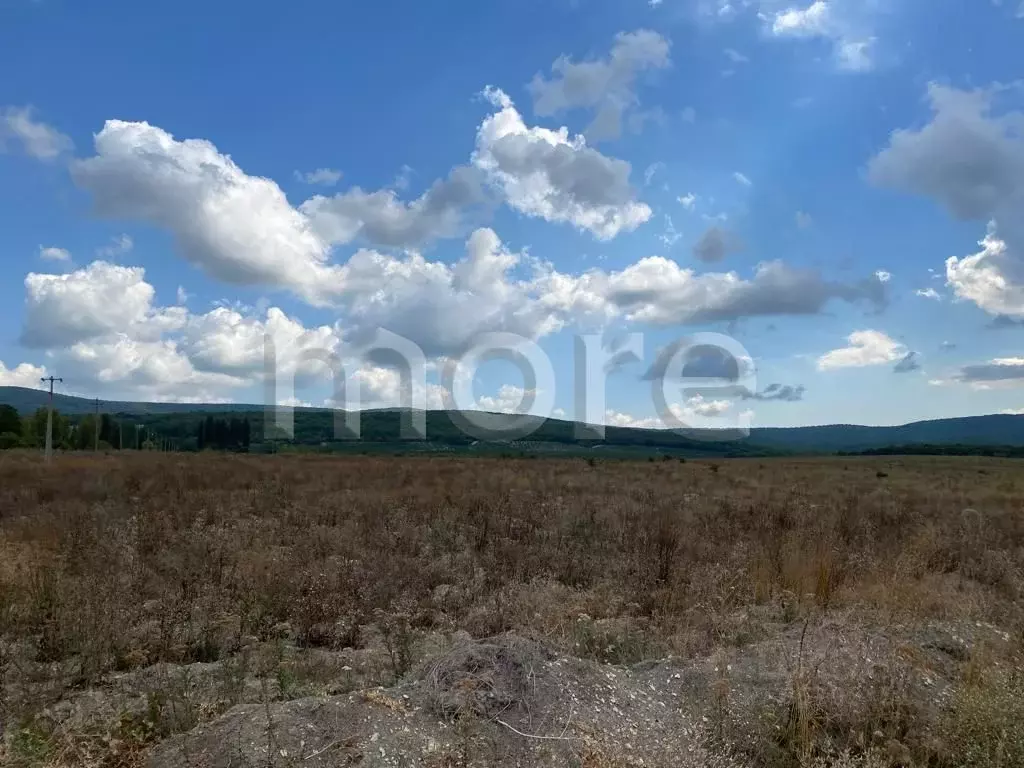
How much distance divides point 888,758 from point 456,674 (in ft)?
8.99

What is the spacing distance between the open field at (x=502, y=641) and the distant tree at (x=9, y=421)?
8568 centimetres

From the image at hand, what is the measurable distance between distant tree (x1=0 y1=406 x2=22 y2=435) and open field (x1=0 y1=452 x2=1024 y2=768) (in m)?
85.7

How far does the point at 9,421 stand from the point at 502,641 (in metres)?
98.3

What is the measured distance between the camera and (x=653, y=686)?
4.66m

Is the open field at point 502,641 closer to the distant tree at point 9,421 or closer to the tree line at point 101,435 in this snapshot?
the tree line at point 101,435

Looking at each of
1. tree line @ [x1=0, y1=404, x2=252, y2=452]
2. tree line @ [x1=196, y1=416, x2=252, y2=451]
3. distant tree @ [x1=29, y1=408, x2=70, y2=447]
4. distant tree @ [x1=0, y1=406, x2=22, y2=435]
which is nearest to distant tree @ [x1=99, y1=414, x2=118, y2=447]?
tree line @ [x1=0, y1=404, x2=252, y2=452]

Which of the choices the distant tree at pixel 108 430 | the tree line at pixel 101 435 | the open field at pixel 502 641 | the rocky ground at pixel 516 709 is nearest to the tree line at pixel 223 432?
the tree line at pixel 101 435

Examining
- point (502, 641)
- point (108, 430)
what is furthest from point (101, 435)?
point (502, 641)

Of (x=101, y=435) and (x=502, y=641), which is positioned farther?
(x=101, y=435)

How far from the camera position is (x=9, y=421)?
8006 centimetres

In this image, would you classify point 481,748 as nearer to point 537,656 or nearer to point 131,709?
point 537,656

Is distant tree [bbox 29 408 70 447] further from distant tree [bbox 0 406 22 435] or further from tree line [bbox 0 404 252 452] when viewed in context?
distant tree [bbox 0 406 22 435]

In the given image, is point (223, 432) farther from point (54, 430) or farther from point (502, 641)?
point (502, 641)

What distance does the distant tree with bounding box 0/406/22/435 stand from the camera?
7919cm
